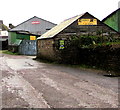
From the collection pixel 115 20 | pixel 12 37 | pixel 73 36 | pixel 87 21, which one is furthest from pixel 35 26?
pixel 73 36

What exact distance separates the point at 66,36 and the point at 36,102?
11.7m

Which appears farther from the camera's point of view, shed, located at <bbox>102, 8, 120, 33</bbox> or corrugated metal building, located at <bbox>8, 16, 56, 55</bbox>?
corrugated metal building, located at <bbox>8, 16, 56, 55</bbox>

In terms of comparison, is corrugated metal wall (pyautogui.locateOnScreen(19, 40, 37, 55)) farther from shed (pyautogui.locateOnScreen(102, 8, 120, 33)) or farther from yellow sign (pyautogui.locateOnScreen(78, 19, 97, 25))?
yellow sign (pyautogui.locateOnScreen(78, 19, 97, 25))

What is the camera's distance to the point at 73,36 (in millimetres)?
16297

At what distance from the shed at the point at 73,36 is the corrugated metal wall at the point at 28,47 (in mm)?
10408

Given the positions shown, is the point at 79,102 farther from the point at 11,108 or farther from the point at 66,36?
the point at 66,36

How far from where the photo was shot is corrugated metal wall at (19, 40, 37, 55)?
93.9 feet

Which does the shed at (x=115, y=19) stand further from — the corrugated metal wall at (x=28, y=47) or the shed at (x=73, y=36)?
the corrugated metal wall at (x=28, y=47)

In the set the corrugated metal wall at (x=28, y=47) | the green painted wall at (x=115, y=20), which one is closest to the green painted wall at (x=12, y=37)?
the corrugated metal wall at (x=28, y=47)

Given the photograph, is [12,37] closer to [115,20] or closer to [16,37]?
[16,37]

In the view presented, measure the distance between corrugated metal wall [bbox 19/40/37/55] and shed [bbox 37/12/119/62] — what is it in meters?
10.4

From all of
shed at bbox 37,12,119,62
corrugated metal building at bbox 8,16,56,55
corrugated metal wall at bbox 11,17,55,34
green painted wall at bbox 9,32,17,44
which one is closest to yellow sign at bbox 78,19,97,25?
shed at bbox 37,12,119,62

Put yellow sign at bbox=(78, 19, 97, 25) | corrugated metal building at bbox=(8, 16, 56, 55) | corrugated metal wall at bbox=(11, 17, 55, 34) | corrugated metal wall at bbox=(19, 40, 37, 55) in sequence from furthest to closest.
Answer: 1. corrugated metal wall at bbox=(11, 17, 55, 34)
2. corrugated metal building at bbox=(8, 16, 56, 55)
3. corrugated metal wall at bbox=(19, 40, 37, 55)
4. yellow sign at bbox=(78, 19, 97, 25)

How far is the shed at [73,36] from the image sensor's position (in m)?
15.9
